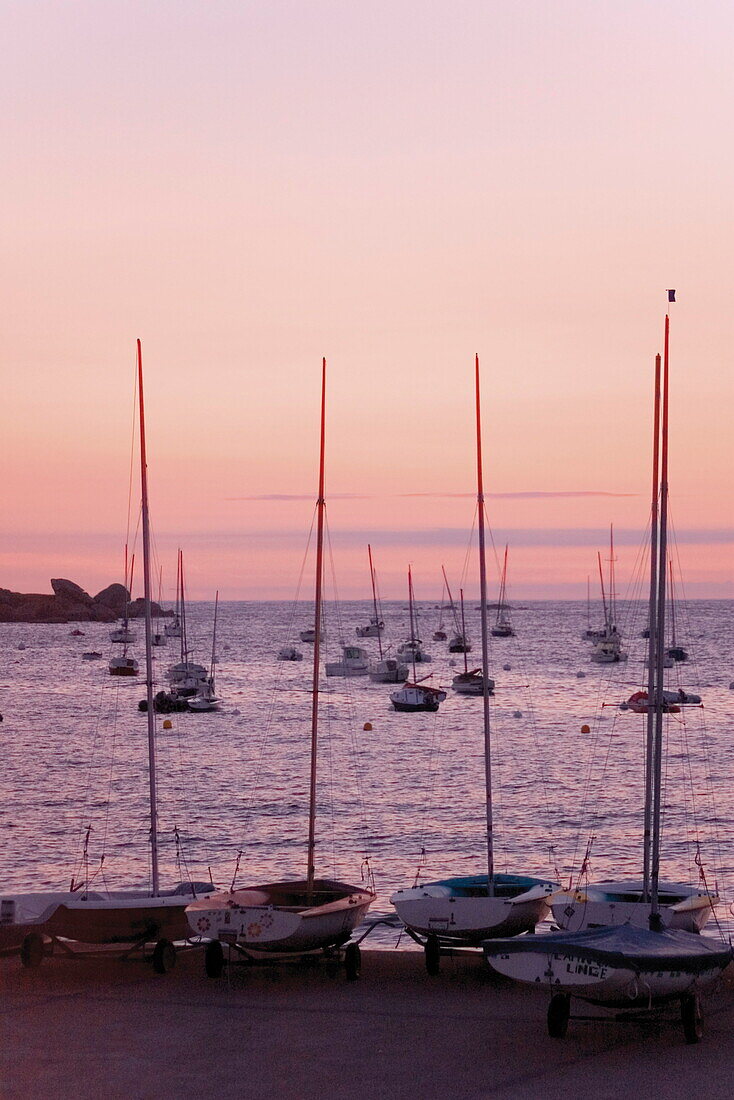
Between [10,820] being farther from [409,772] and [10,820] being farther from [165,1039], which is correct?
[165,1039]

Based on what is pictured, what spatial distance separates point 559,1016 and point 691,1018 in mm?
1521

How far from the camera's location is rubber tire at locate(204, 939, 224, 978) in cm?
1862

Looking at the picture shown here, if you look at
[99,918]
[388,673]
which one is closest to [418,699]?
[388,673]

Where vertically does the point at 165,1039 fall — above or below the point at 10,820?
above

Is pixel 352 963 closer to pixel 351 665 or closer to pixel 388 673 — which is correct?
pixel 388 673

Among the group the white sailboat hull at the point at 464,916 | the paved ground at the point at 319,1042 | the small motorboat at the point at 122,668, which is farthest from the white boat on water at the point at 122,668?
the paved ground at the point at 319,1042

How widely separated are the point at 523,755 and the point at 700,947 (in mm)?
53625

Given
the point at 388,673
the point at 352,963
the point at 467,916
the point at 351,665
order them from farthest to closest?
the point at 351,665 → the point at 388,673 → the point at 467,916 → the point at 352,963

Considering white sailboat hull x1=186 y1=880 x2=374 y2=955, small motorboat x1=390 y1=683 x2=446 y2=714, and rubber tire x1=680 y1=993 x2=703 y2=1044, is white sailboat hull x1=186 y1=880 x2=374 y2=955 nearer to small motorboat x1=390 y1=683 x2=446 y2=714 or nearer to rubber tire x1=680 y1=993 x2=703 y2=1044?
rubber tire x1=680 y1=993 x2=703 y2=1044

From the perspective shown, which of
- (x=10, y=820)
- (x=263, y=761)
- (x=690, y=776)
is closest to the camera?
(x=10, y=820)

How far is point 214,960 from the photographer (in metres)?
18.6

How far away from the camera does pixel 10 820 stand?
48.5 meters

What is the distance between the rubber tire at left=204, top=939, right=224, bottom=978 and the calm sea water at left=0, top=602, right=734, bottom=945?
48.1ft

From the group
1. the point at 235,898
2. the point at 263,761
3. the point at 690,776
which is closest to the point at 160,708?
the point at 263,761
